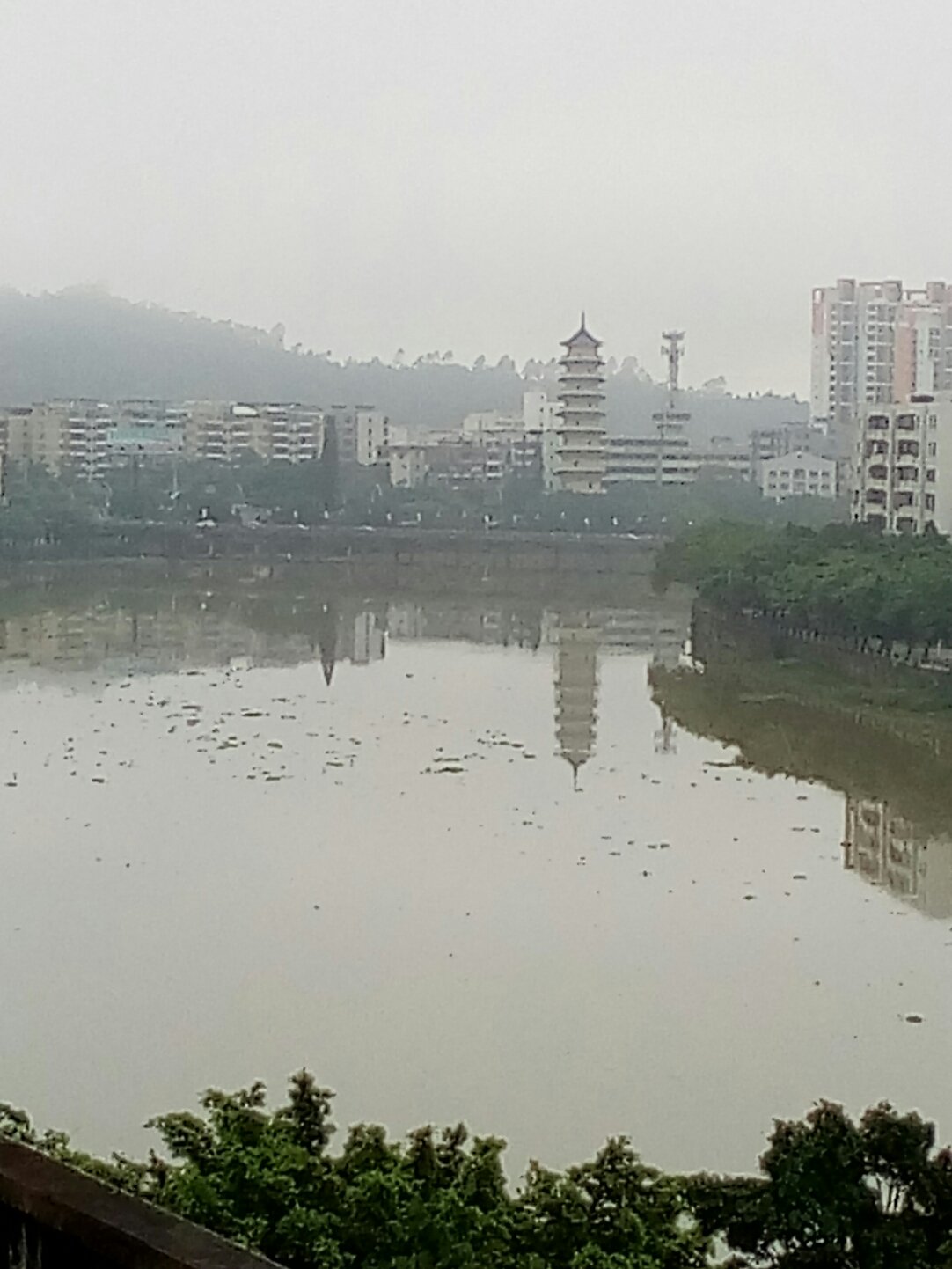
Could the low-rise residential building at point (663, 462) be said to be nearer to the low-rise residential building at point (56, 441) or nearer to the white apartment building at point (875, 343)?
the white apartment building at point (875, 343)

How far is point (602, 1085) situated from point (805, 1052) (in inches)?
24.5

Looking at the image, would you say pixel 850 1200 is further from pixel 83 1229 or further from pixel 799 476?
pixel 799 476

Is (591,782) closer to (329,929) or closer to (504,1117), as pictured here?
(329,929)

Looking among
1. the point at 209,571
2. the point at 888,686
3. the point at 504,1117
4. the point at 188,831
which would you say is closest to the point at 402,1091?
the point at 504,1117

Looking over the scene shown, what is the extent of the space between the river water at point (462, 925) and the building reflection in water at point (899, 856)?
0.9 inches

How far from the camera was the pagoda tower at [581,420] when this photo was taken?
95.6 feet

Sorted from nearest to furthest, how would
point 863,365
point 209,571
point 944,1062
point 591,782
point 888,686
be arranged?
point 944,1062
point 591,782
point 888,686
point 209,571
point 863,365

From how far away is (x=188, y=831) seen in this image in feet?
23.2

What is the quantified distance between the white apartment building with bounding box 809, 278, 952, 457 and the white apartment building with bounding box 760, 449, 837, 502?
23.6 inches

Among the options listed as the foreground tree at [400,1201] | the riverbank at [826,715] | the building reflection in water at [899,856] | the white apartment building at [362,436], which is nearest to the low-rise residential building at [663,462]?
the white apartment building at [362,436]

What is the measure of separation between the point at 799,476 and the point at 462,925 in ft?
89.3

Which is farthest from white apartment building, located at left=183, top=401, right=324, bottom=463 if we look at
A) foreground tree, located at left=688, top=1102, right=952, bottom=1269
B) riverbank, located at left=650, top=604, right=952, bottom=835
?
foreground tree, located at left=688, top=1102, right=952, bottom=1269

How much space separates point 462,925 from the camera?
569 centimetres

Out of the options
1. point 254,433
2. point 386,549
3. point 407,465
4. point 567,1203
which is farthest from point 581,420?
point 567,1203
